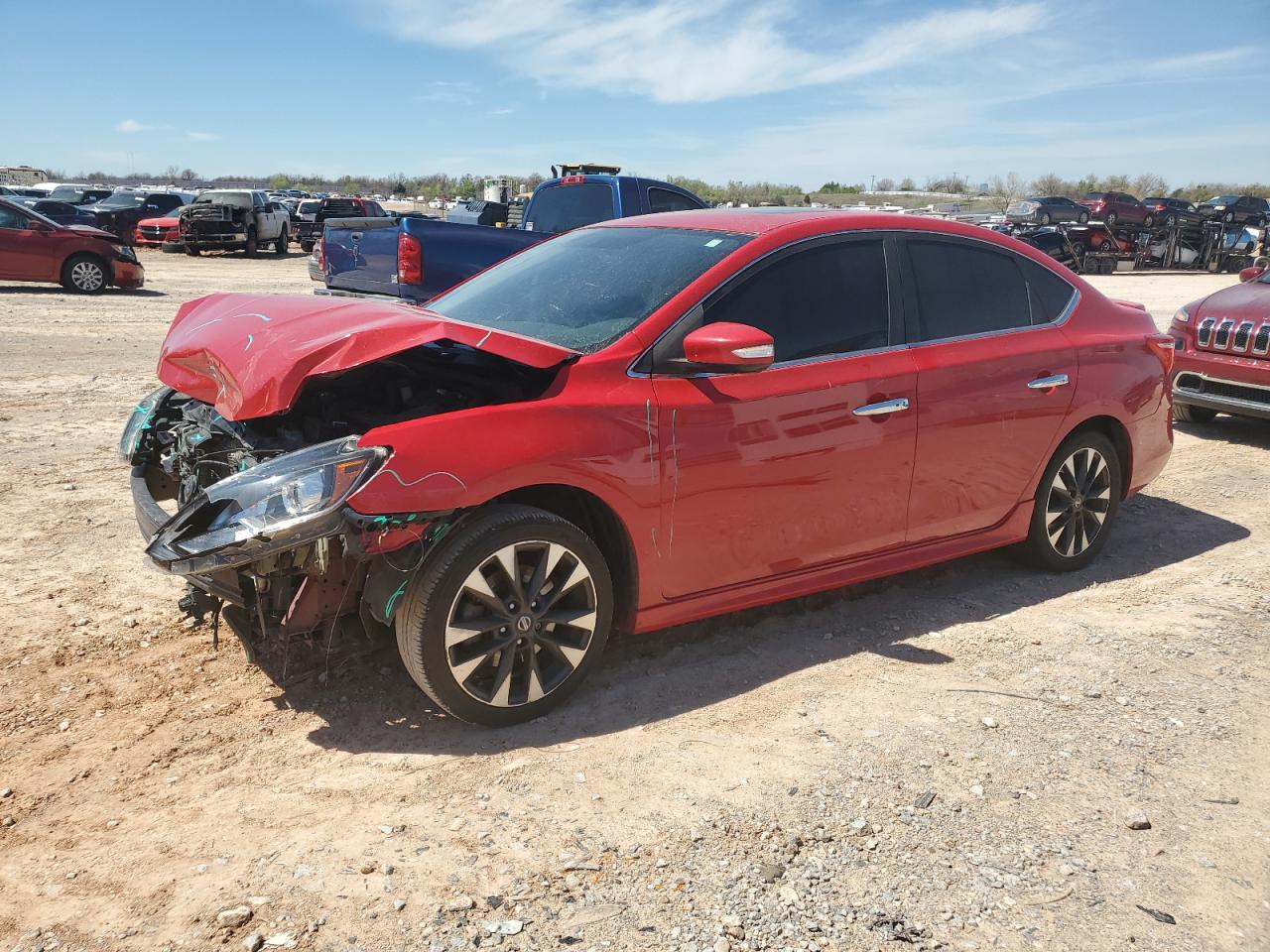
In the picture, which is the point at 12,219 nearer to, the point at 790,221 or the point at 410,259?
the point at 410,259

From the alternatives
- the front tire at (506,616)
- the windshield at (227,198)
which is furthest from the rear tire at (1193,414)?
the windshield at (227,198)

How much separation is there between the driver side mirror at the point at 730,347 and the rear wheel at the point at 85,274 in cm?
1726

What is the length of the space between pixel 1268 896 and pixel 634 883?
5.85 feet

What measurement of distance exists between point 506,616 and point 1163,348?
4112mm

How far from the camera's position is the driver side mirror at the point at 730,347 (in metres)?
3.60

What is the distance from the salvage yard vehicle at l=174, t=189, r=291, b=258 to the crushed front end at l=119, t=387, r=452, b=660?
2686 centimetres

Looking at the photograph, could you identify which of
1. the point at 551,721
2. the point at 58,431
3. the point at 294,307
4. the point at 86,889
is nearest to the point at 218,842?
the point at 86,889

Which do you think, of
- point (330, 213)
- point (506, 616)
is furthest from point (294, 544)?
point (330, 213)

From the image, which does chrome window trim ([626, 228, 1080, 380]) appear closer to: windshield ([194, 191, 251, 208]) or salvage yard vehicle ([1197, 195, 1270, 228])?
windshield ([194, 191, 251, 208])

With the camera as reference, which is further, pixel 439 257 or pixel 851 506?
pixel 439 257

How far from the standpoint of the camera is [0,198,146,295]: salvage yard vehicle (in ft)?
55.3

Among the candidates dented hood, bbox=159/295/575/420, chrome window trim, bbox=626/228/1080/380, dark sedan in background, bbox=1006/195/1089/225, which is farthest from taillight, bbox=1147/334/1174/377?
dark sedan in background, bbox=1006/195/1089/225

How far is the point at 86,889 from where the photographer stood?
2705 millimetres

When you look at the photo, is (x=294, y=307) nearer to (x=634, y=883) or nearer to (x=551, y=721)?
(x=551, y=721)
